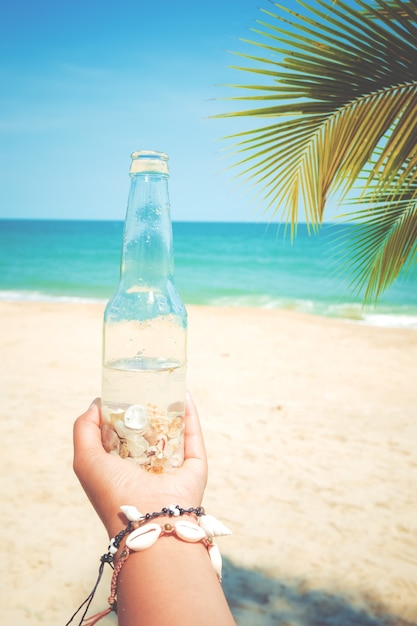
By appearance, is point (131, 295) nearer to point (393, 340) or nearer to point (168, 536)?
point (168, 536)

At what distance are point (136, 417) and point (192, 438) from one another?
0.32 metres

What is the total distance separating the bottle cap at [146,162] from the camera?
1.48 m

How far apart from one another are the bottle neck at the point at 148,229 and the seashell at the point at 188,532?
70 cm

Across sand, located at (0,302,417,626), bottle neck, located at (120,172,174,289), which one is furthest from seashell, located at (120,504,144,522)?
sand, located at (0,302,417,626)

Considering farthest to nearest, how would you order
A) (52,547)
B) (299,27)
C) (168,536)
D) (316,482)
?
(316,482) < (52,547) < (299,27) < (168,536)

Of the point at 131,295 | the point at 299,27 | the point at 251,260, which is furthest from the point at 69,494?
the point at 251,260

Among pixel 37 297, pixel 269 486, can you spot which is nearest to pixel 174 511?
pixel 269 486

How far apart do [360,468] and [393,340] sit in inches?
265

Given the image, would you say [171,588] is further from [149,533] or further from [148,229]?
[148,229]

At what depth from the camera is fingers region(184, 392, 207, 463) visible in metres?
1.55

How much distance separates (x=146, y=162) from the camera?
149 centimetres

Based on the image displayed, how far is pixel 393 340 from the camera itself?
1074 cm

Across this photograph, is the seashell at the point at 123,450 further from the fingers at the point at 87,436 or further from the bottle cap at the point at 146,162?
the bottle cap at the point at 146,162

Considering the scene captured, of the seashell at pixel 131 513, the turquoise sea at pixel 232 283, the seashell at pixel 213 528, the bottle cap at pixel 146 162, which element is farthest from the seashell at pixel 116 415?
the turquoise sea at pixel 232 283
